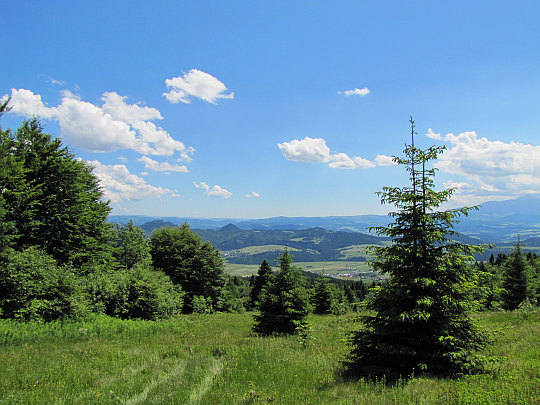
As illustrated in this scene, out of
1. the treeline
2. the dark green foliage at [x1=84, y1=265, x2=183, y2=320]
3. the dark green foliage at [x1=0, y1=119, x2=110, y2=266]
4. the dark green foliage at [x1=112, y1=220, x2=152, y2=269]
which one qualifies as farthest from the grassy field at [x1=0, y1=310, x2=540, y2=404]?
the dark green foliage at [x1=112, y1=220, x2=152, y2=269]

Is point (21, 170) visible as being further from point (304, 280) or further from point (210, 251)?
point (210, 251)

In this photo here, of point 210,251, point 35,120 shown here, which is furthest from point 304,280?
point 210,251

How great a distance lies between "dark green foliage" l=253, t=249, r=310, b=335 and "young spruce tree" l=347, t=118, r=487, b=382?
21.3 feet

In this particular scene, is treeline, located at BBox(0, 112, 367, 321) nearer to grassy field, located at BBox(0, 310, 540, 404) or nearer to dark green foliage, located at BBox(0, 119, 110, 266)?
dark green foliage, located at BBox(0, 119, 110, 266)

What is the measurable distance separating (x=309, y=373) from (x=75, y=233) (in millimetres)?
19727

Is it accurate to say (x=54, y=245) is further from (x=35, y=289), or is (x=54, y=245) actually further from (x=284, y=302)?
(x=284, y=302)

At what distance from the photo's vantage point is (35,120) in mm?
18922

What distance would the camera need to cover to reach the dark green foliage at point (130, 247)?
33469 millimetres

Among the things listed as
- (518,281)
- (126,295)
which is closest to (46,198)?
(126,295)

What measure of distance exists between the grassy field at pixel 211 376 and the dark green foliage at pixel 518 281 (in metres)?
23.4

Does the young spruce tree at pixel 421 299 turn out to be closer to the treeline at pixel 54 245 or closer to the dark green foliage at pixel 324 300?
the treeline at pixel 54 245

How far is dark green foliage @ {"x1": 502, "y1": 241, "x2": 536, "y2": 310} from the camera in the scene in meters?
28.0

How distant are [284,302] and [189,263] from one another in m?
29.4

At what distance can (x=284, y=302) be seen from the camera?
45.8ft
